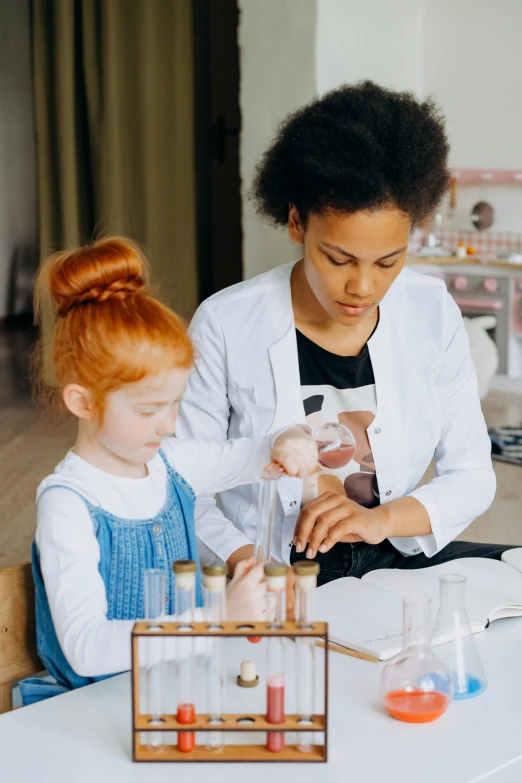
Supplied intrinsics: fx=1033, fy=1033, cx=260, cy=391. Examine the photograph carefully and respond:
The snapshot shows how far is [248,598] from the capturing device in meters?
1.01

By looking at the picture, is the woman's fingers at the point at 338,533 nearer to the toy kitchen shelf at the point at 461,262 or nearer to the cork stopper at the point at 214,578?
the cork stopper at the point at 214,578

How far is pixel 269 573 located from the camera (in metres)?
0.90

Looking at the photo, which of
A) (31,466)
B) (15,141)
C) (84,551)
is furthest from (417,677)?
(15,141)

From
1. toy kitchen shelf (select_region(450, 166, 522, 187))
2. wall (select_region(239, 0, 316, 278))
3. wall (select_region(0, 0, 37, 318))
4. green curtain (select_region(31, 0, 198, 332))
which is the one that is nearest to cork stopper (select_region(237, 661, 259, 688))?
wall (select_region(239, 0, 316, 278))

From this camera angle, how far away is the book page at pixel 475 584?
121cm

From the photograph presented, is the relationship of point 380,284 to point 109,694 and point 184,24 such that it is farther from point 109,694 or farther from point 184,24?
point 184,24

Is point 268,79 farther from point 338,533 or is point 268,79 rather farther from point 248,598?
point 248,598

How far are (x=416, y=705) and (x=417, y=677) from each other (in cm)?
3

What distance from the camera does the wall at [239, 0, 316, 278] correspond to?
181 inches

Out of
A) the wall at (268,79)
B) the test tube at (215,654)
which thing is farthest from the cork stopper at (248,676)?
the wall at (268,79)

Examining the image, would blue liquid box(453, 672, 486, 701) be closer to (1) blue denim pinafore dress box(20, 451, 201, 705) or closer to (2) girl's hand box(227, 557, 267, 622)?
(2) girl's hand box(227, 557, 267, 622)

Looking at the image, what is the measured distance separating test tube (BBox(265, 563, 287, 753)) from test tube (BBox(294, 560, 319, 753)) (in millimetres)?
15

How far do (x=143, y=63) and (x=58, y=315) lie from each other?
4.24m

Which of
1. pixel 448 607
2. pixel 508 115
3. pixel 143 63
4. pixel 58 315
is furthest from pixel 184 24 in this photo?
pixel 448 607
